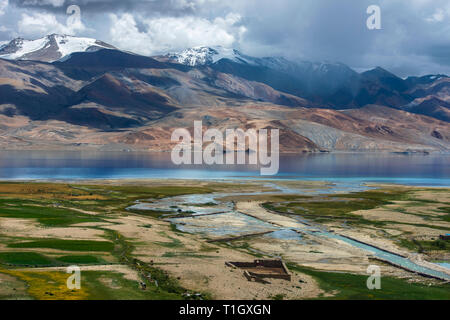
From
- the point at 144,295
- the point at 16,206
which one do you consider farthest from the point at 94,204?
the point at 144,295

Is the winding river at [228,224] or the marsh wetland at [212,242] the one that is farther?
the winding river at [228,224]

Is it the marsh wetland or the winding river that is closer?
the marsh wetland

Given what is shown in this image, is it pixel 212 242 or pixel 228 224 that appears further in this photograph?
pixel 228 224

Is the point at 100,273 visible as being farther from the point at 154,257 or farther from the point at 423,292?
the point at 423,292

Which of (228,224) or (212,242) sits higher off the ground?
(228,224)

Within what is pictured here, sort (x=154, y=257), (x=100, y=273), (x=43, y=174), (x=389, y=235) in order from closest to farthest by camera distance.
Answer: (x=100, y=273), (x=154, y=257), (x=389, y=235), (x=43, y=174)
